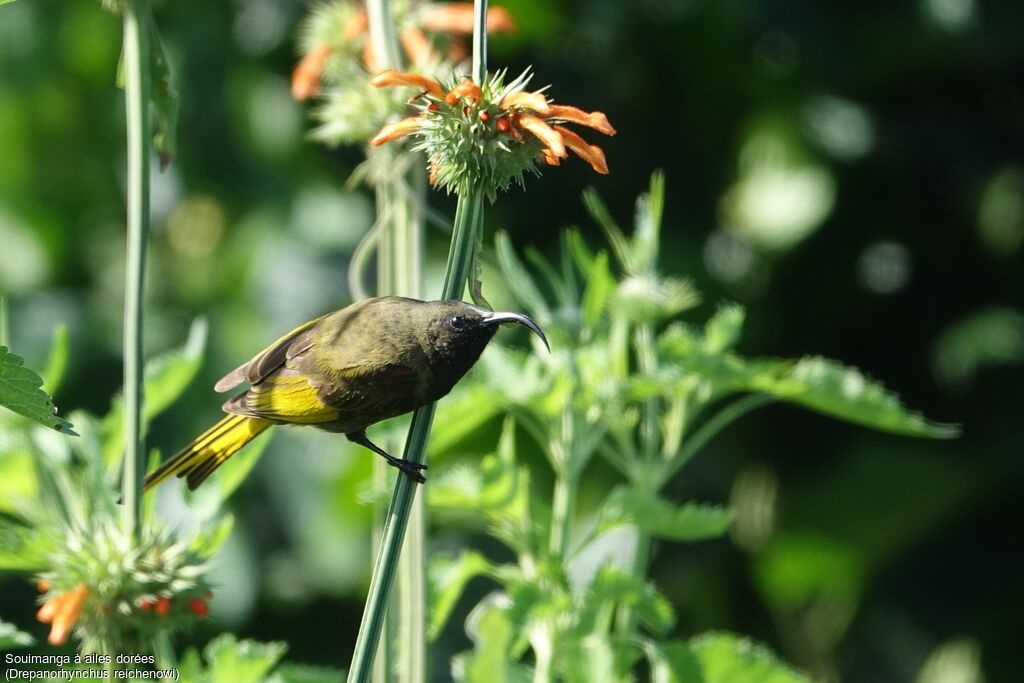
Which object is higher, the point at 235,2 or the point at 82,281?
the point at 235,2

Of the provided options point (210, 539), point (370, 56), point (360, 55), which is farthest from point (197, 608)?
point (360, 55)

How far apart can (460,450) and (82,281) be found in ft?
6.27

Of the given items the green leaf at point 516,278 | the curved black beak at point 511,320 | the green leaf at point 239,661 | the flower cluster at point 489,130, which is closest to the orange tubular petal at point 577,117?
the flower cluster at point 489,130

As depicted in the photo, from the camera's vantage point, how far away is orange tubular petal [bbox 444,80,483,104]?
1426 mm

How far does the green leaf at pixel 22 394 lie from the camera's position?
135cm

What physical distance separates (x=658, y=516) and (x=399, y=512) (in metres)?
0.64

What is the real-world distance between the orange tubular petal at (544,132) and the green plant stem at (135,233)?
46 centimetres

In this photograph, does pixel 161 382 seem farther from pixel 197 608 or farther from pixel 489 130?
pixel 489 130

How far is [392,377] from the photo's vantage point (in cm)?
190

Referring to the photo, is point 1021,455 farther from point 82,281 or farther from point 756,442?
point 82,281

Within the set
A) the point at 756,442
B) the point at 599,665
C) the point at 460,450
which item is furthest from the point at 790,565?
the point at 599,665

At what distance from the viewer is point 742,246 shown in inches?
215

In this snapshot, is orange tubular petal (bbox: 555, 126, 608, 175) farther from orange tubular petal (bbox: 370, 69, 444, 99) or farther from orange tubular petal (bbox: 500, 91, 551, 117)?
orange tubular petal (bbox: 370, 69, 444, 99)

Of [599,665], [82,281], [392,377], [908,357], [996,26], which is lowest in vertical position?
[599,665]
